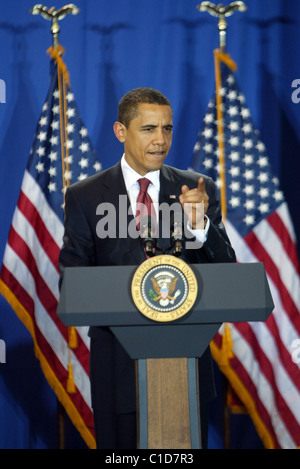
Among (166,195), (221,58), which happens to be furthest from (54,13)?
(166,195)

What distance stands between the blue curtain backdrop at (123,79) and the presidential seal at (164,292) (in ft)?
6.47

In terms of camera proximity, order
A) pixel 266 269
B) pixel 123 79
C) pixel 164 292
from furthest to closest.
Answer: pixel 123 79
pixel 266 269
pixel 164 292

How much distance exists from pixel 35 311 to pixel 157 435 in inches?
68.9

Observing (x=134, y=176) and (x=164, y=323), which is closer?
(x=164, y=323)

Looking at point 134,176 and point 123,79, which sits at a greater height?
point 123,79

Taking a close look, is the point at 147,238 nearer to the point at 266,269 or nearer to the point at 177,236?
the point at 177,236

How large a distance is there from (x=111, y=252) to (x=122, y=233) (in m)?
0.07

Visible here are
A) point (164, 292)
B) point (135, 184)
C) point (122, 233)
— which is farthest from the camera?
point (135, 184)

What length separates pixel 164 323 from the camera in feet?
5.19

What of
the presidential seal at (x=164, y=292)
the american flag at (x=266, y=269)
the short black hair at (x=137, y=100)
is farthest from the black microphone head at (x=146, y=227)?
the american flag at (x=266, y=269)

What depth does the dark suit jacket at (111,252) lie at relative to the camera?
76.7 inches

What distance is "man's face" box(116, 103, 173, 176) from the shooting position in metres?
2.03

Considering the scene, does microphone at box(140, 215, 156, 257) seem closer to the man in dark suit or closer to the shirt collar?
the man in dark suit

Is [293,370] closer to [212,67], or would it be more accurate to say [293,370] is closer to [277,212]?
[277,212]
